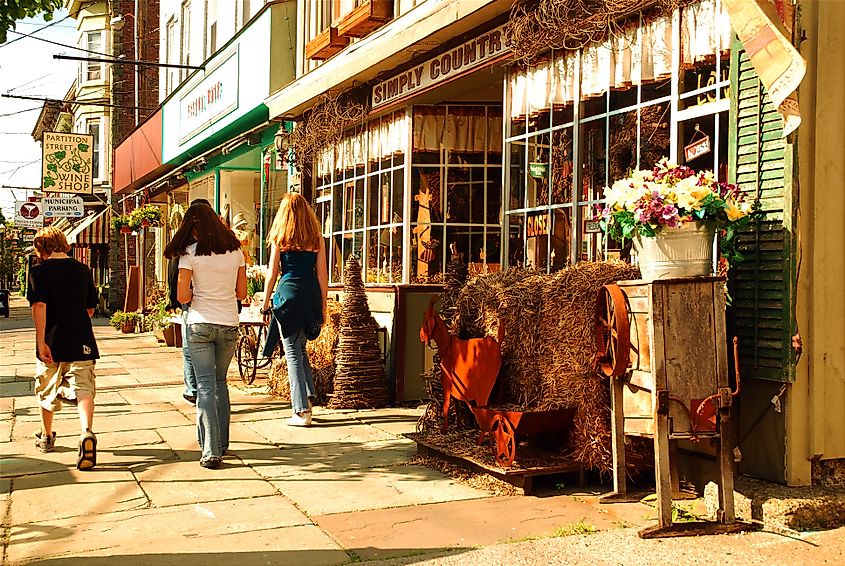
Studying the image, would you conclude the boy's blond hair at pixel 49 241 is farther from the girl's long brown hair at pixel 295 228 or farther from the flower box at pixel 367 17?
the flower box at pixel 367 17

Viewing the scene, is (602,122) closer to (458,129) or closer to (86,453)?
(458,129)

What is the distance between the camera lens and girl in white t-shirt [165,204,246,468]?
6.61 m

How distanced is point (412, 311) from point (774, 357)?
16.1 ft

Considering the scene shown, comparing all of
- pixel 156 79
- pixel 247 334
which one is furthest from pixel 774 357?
pixel 156 79

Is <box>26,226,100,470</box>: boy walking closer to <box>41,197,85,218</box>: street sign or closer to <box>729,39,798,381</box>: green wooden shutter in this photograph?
<box>729,39,798,381</box>: green wooden shutter

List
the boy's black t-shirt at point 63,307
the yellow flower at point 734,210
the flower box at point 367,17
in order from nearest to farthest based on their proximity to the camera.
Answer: the yellow flower at point 734,210
the boy's black t-shirt at point 63,307
the flower box at point 367,17

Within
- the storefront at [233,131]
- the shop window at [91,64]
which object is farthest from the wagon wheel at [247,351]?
the shop window at [91,64]

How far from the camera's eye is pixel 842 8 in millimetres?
5059

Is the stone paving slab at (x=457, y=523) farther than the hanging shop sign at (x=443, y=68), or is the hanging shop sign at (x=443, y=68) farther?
the hanging shop sign at (x=443, y=68)

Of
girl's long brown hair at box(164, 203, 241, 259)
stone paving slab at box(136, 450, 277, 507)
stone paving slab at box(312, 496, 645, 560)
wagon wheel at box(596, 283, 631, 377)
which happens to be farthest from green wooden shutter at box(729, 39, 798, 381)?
girl's long brown hair at box(164, 203, 241, 259)

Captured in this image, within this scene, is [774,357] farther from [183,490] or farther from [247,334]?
[247,334]

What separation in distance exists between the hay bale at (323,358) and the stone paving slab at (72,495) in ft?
10.3

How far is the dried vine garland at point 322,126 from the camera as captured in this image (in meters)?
10.7

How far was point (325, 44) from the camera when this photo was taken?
10977 millimetres
